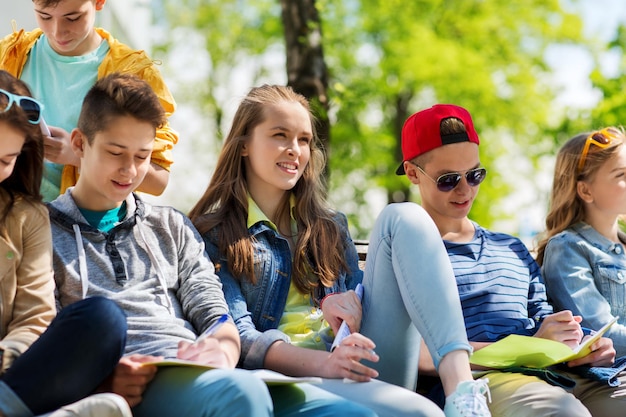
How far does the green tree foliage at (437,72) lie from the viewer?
16.5 metres

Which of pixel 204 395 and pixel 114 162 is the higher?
pixel 114 162

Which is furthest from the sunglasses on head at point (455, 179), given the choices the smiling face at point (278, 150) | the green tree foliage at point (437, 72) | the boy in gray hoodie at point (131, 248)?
the green tree foliage at point (437, 72)

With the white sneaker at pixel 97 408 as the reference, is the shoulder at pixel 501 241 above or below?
above

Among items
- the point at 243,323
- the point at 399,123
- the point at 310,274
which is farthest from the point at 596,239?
the point at 399,123

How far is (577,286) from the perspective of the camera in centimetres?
369

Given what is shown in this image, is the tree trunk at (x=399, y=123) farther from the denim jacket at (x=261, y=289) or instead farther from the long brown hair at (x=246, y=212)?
the denim jacket at (x=261, y=289)

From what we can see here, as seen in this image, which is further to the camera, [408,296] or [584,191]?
[584,191]

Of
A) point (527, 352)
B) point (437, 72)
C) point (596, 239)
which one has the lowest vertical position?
point (527, 352)

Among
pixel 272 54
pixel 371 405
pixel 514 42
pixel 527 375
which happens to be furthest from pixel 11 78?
pixel 272 54

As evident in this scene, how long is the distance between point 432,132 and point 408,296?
3.02 feet

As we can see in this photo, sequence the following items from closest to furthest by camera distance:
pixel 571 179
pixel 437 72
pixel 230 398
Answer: pixel 230 398 → pixel 571 179 → pixel 437 72

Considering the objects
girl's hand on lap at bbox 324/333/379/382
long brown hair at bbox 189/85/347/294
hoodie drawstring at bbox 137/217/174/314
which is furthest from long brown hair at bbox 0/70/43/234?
girl's hand on lap at bbox 324/333/379/382

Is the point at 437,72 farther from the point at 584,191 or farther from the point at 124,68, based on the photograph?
the point at 124,68

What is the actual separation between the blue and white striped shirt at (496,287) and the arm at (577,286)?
0.13 metres
